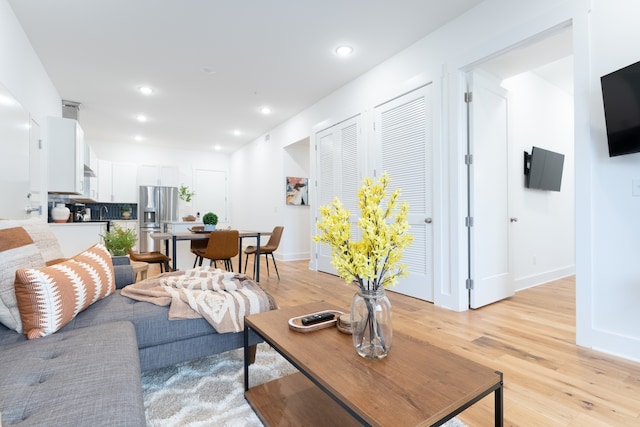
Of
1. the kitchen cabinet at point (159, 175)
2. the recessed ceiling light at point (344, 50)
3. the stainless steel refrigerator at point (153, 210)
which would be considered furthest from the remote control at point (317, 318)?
the kitchen cabinet at point (159, 175)

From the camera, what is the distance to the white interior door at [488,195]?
118 inches

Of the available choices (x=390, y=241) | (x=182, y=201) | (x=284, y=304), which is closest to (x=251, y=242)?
(x=182, y=201)

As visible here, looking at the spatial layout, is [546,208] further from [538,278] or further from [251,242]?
[251,242]

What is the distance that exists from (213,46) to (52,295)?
3050mm

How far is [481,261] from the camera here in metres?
3.05

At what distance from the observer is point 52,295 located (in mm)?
1318

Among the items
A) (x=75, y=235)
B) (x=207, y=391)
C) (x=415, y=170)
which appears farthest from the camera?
(x=75, y=235)

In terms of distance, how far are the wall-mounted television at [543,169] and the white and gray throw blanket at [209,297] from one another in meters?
3.62

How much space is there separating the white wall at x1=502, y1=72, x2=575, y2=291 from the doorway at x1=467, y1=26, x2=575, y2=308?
12 mm

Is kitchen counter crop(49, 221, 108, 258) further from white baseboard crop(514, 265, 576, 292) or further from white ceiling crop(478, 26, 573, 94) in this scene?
white baseboard crop(514, 265, 576, 292)

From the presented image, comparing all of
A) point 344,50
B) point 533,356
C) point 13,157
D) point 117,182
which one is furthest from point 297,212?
point 533,356

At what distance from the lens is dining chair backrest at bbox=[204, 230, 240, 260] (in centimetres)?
369

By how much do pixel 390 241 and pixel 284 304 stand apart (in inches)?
95.4

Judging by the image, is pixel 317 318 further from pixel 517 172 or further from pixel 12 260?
pixel 517 172
